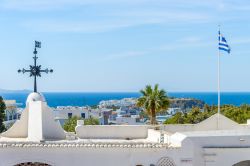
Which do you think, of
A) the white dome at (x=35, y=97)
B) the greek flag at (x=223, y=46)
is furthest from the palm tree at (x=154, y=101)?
the white dome at (x=35, y=97)

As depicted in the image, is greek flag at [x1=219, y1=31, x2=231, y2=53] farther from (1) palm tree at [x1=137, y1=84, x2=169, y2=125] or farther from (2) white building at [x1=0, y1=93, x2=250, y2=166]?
(1) palm tree at [x1=137, y1=84, x2=169, y2=125]

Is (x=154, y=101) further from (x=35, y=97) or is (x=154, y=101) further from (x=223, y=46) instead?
(x=35, y=97)

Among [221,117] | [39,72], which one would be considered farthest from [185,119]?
[39,72]

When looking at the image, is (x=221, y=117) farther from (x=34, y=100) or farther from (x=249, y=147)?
(x=34, y=100)

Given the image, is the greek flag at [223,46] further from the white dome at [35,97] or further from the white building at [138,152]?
the white dome at [35,97]

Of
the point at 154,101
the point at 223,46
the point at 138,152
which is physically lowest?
the point at 138,152

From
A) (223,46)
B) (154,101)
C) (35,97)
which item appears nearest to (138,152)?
(35,97)

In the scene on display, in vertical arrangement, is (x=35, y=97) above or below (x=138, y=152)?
above

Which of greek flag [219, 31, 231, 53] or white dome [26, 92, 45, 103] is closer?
white dome [26, 92, 45, 103]

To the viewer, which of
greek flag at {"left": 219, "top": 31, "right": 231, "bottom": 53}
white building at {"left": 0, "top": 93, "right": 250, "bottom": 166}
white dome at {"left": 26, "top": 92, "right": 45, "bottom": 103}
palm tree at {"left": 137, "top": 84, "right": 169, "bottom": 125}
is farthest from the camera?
palm tree at {"left": 137, "top": 84, "right": 169, "bottom": 125}

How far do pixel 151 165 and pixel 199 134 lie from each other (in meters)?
2.18

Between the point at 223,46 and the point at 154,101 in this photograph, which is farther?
the point at 154,101

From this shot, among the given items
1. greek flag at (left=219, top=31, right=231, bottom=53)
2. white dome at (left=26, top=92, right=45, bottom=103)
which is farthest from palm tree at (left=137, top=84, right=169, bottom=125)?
white dome at (left=26, top=92, right=45, bottom=103)

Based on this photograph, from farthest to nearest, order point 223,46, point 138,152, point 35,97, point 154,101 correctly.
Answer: point 154,101, point 223,46, point 35,97, point 138,152
